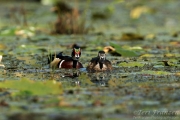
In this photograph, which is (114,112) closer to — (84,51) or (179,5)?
(84,51)

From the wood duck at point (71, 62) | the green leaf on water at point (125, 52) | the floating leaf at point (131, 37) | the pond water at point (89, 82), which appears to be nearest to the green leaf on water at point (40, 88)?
the pond water at point (89, 82)

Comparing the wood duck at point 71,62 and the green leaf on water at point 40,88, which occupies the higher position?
the wood duck at point 71,62

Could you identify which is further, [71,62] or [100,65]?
[71,62]

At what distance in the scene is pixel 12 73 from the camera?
334 inches

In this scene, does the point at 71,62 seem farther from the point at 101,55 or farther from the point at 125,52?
the point at 125,52

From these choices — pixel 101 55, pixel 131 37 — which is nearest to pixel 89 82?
pixel 101 55

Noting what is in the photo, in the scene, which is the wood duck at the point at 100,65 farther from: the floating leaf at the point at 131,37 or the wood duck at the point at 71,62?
the floating leaf at the point at 131,37

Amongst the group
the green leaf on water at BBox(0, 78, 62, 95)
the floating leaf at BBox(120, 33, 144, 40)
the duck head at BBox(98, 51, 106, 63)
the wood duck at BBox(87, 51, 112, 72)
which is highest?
the floating leaf at BBox(120, 33, 144, 40)

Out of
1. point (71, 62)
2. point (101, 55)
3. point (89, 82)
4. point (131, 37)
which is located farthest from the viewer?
point (131, 37)

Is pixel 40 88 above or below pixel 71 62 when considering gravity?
below

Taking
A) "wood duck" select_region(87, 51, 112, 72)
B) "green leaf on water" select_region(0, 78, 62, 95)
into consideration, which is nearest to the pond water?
"green leaf on water" select_region(0, 78, 62, 95)

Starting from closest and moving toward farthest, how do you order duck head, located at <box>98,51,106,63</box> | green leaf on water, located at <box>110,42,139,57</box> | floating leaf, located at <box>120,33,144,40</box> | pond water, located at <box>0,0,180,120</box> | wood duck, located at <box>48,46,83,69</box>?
pond water, located at <box>0,0,180,120</box>
duck head, located at <box>98,51,106,63</box>
wood duck, located at <box>48,46,83,69</box>
green leaf on water, located at <box>110,42,139,57</box>
floating leaf, located at <box>120,33,144,40</box>

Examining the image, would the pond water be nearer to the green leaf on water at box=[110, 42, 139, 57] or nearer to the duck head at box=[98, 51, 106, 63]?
the green leaf on water at box=[110, 42, 139, 57]

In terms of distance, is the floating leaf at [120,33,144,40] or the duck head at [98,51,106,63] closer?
the duck head at [98,51,106,63]
